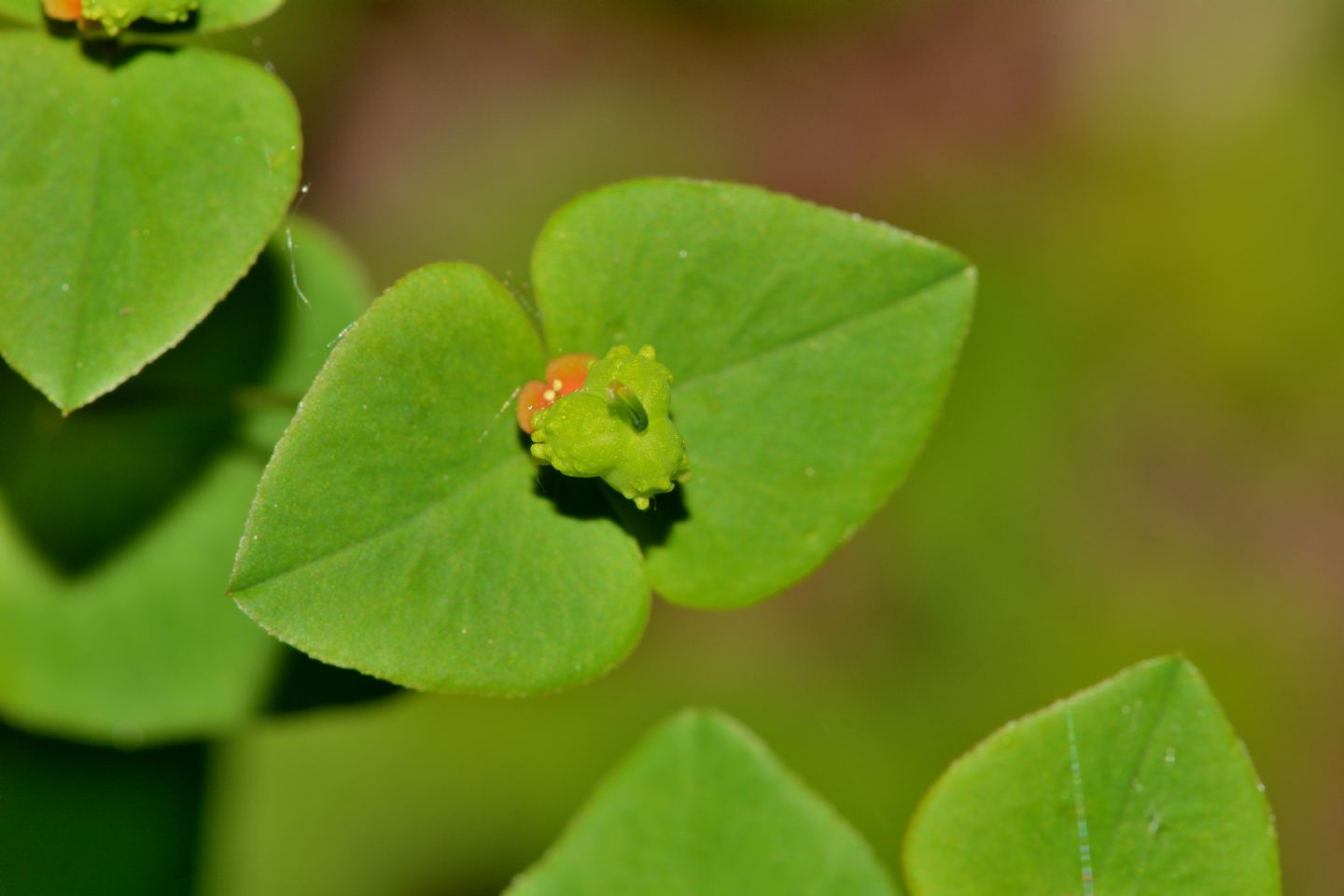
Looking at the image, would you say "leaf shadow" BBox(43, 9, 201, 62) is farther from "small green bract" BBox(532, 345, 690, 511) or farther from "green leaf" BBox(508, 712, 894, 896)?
"green leaf" BBox(508, 712, 894, 896)

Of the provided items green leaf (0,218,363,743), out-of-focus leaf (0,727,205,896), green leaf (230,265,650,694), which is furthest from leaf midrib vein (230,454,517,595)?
out-of-focus leaf (0,727,205,896)

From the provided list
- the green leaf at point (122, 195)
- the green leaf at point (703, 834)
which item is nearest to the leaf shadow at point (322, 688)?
the green leaf at point (703, 834)

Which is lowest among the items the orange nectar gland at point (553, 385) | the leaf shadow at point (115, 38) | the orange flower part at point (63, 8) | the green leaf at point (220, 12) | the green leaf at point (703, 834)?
the green leaf at point (703, 834)

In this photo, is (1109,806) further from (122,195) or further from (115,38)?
(115,38)

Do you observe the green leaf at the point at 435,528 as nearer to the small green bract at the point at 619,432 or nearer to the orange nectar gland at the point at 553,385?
the orange nectar gland at the point at 553,385

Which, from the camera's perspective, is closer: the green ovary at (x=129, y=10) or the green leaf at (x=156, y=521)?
the green ovary at (x=129, y=10)

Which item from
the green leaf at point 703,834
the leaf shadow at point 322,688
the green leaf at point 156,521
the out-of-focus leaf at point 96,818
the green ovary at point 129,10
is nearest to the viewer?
the green ovary at point 129,10

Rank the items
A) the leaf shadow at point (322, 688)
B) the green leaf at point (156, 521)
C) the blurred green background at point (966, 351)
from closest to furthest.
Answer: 1. the leaf shadow at point (322, 688)
2. the green leaf at point (156, 521)
3. the blurred green background at point (966, 351)
